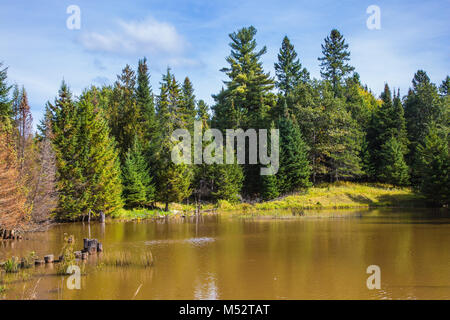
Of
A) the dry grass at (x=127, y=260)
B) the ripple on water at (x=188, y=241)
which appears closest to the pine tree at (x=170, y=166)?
the ripple on water at (x=188, y=241)

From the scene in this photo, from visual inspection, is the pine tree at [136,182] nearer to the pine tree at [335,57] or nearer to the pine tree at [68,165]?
the pine tree at [68,165]

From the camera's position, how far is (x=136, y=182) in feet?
123

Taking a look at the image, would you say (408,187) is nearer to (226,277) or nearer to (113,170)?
(113,170)

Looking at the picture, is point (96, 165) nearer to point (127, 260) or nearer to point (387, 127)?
point (127, 260)

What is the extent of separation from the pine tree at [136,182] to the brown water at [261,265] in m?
12.0

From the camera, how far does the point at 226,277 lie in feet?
42.4

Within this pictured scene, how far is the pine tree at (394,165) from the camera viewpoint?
5244cm

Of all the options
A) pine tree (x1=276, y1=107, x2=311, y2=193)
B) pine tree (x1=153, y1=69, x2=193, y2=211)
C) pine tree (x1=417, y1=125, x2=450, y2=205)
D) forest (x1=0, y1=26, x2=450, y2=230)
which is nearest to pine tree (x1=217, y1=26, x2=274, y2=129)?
forest (x1=0, y1=26, x2=450, y2=230)

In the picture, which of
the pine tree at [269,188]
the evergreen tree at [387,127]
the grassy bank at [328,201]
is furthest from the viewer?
the evergreen tree at [387,127]

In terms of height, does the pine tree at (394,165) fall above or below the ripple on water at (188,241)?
above

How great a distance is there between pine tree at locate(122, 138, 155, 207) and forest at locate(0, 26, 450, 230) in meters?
0.12

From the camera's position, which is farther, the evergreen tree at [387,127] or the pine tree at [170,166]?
the evergreen tree at [387,127]

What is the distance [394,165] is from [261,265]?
43.9 metres
